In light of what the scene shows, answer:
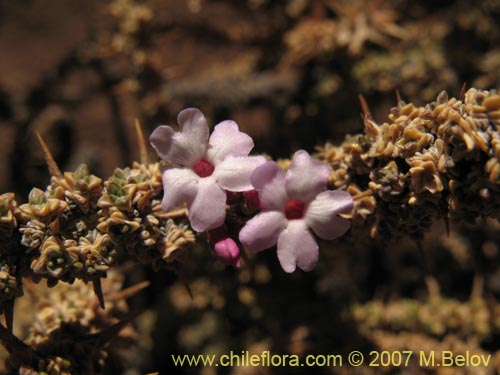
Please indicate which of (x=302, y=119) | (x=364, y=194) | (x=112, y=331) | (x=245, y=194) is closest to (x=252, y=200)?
(x=245, y=194)

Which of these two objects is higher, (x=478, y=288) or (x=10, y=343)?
(x=10, y=343)

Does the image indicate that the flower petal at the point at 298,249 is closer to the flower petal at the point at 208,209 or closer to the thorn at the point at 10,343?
the flower petal at the point at 208,209

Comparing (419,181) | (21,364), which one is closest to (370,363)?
(419,181)

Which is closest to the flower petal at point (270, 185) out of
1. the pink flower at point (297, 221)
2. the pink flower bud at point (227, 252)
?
the pink flower at point (297, 221)

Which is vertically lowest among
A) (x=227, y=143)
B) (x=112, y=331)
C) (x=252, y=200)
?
(x=112, y=331)

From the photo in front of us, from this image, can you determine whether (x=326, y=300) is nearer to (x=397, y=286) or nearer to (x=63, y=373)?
(x=397, y=286)

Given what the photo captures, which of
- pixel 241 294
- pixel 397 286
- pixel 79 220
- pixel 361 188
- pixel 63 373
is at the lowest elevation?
pixel 397 286

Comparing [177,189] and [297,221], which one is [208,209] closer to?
[177,189]
